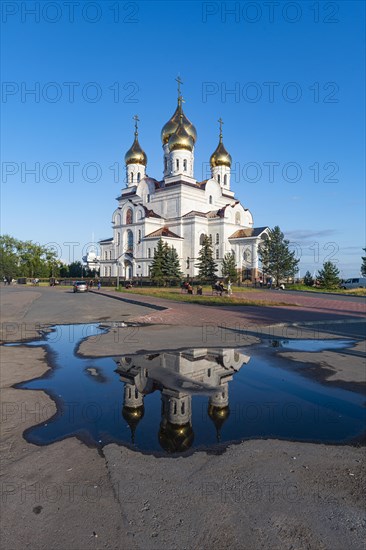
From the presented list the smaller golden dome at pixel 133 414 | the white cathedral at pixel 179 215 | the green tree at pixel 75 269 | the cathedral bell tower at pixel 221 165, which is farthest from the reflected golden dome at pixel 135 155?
the smaller golden dome at pixel 133 414

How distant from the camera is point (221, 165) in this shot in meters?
62.1

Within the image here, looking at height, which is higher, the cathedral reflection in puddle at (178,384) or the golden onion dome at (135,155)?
the golden onion dome at (135,155)

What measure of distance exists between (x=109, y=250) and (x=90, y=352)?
55698mm

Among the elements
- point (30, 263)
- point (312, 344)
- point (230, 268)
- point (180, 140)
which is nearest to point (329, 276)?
point (230, 268)

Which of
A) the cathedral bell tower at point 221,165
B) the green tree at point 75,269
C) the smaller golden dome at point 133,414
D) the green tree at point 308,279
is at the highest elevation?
the cathedral bell tower at point 221,165

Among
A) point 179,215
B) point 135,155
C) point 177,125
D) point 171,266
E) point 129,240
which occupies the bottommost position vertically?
point 171,266

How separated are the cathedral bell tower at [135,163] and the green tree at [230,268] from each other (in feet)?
78.5

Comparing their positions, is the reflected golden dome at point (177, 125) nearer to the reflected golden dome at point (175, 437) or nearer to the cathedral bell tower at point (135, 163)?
the cathedral bell tower at point (135, 163)

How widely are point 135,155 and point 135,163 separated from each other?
1.32 m

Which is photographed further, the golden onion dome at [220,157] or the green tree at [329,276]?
the golden onion dome at [220,157]

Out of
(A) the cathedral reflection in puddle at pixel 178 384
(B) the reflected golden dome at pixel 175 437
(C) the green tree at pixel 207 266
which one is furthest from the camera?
(C) the green tree at pixel 207 266

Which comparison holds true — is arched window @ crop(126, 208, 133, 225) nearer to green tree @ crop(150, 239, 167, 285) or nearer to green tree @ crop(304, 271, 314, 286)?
green tree @ crop(150, 239, 167, 285)

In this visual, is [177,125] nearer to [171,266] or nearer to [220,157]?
[220,157]

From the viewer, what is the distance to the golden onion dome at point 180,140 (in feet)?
178
